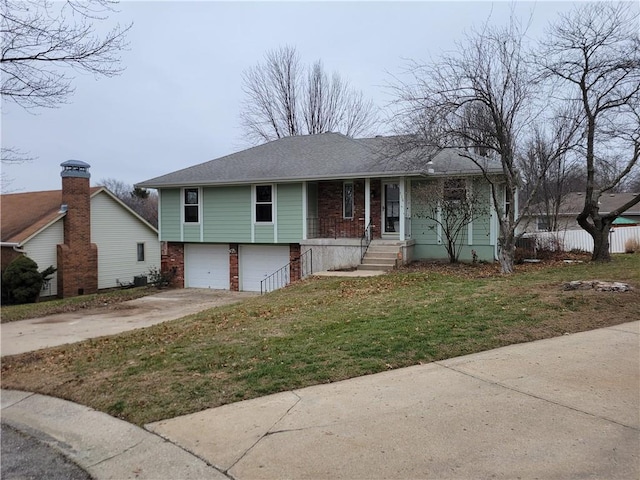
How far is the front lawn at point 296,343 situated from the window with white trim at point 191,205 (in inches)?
415

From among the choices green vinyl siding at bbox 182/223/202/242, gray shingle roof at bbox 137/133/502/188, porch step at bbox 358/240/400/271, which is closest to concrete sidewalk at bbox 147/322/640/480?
porch step at bbox 358/240/400/271

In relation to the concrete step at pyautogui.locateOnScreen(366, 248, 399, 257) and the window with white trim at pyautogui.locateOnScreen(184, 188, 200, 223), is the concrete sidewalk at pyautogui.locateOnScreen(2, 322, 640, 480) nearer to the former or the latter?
the concrete step at pyautogui.locateOnScreen(366, 248, 399, 257)

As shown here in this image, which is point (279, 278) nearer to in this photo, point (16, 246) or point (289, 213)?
point (289, 213)

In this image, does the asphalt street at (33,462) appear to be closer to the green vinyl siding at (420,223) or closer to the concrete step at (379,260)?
the concrete step at (379,260)

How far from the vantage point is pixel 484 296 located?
28.4 feet

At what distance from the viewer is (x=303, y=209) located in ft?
57.5

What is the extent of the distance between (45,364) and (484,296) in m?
7.15

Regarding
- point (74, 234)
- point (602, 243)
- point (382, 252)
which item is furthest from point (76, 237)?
point (602, 243)

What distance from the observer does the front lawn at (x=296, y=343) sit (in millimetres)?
4973

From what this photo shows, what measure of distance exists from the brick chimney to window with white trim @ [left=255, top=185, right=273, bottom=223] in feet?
31.6

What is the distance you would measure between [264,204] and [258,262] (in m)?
2.38

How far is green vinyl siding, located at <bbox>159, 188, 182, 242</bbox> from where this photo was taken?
20047 millimetres

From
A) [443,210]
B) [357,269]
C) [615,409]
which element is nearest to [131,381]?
[615,409]

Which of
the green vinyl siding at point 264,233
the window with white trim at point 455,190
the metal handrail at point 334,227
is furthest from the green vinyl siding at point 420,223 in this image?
the green vinyl siding at point 264,233
